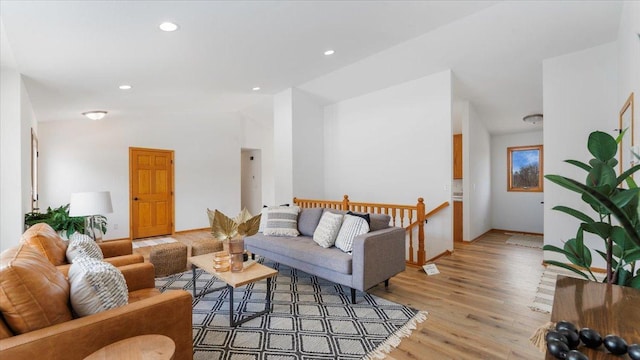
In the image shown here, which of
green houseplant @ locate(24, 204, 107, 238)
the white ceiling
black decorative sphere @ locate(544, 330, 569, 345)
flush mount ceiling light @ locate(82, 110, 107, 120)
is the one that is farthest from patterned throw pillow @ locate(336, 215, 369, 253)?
flush mount ceiling light @ locate(82, 110, 107, 120)

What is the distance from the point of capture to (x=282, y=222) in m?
3.95

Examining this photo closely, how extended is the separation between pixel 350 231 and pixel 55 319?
2328 millimetres

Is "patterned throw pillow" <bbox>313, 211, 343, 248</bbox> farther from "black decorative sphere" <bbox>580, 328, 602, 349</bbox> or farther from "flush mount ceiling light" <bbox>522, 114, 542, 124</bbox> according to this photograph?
"flush mount ceiling light" <bbox>522, 114, 542, 124</bbox>

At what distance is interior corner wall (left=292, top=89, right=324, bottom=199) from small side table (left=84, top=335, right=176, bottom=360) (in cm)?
403

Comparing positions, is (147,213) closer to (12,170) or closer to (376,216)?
(12,170)

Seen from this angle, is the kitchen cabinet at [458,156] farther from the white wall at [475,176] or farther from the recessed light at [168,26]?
the recessed light at [168,26]

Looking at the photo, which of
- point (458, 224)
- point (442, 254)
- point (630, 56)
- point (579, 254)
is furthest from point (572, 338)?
point (458, 224)

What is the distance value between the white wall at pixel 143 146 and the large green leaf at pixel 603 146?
21.8 ft

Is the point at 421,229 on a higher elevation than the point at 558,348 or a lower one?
lower

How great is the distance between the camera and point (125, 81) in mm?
3666

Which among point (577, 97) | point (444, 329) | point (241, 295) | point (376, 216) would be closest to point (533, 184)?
point (577, 97)

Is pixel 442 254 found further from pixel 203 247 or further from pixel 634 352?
pixel 634 352

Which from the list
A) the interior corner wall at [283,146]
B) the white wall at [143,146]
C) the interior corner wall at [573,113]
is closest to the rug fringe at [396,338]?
the interior corner wall at [573,113]

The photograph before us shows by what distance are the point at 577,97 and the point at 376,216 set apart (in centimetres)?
296
